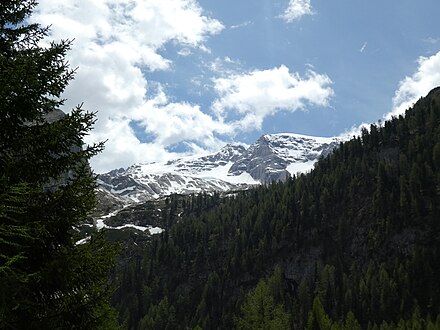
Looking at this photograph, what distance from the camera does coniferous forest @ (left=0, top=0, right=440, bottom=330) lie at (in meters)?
11.1

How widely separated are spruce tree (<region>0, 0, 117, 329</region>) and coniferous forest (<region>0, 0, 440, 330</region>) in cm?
4

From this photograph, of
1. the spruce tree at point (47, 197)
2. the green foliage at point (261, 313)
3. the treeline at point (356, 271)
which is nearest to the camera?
the spruce tree at point (47, 197)

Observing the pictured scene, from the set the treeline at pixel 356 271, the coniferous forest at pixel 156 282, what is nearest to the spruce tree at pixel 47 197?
the coniferous forest at pixel 156 282

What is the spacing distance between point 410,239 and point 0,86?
173386 millimetres

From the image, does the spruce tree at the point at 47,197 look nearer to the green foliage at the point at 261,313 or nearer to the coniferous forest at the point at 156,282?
the coniferous forest at the point at 156,282

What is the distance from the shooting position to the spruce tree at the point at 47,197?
36.3 feet

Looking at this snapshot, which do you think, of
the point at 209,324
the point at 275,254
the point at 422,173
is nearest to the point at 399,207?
the point at 422,173

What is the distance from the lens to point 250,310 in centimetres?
4138

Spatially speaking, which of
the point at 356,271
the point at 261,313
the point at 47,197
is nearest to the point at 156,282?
the point at 356,271

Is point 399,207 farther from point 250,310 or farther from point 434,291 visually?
point 250,310

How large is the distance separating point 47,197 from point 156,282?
197m

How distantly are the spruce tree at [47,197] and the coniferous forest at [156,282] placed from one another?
0.12 feet

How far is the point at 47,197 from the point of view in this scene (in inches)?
480

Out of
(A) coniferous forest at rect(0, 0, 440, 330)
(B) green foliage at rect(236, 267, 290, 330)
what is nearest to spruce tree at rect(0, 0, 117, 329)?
(A) coniferous forest at rect(0, 0, 440, 330)
